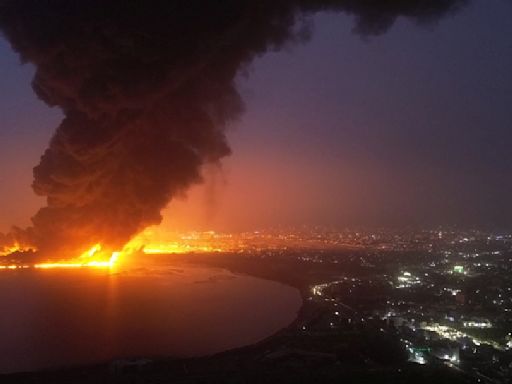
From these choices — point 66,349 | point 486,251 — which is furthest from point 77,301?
point 486,251

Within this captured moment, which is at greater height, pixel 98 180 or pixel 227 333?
pixel 98 180

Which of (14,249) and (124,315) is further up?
(14,249)

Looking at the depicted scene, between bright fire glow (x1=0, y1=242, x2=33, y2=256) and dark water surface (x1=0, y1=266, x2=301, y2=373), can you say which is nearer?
dark water surface (x1=0, y1=266, x2=301, y2=373)

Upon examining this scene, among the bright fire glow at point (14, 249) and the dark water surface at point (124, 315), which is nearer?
the dark water surface at point (124, 315)

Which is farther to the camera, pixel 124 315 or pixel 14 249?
pixel 14 249

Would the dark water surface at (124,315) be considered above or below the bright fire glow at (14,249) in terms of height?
below

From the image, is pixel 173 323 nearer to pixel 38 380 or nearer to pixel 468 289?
pixel 38 380

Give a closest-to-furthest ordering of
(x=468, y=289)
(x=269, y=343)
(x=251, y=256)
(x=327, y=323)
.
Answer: (x=269, y=343), (x=327, y=323), (x=468, y=289), (x=251, y=256)

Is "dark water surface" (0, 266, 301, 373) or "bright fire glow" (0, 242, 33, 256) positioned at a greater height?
"bright fire glow" (0, 242, 33, 256)
